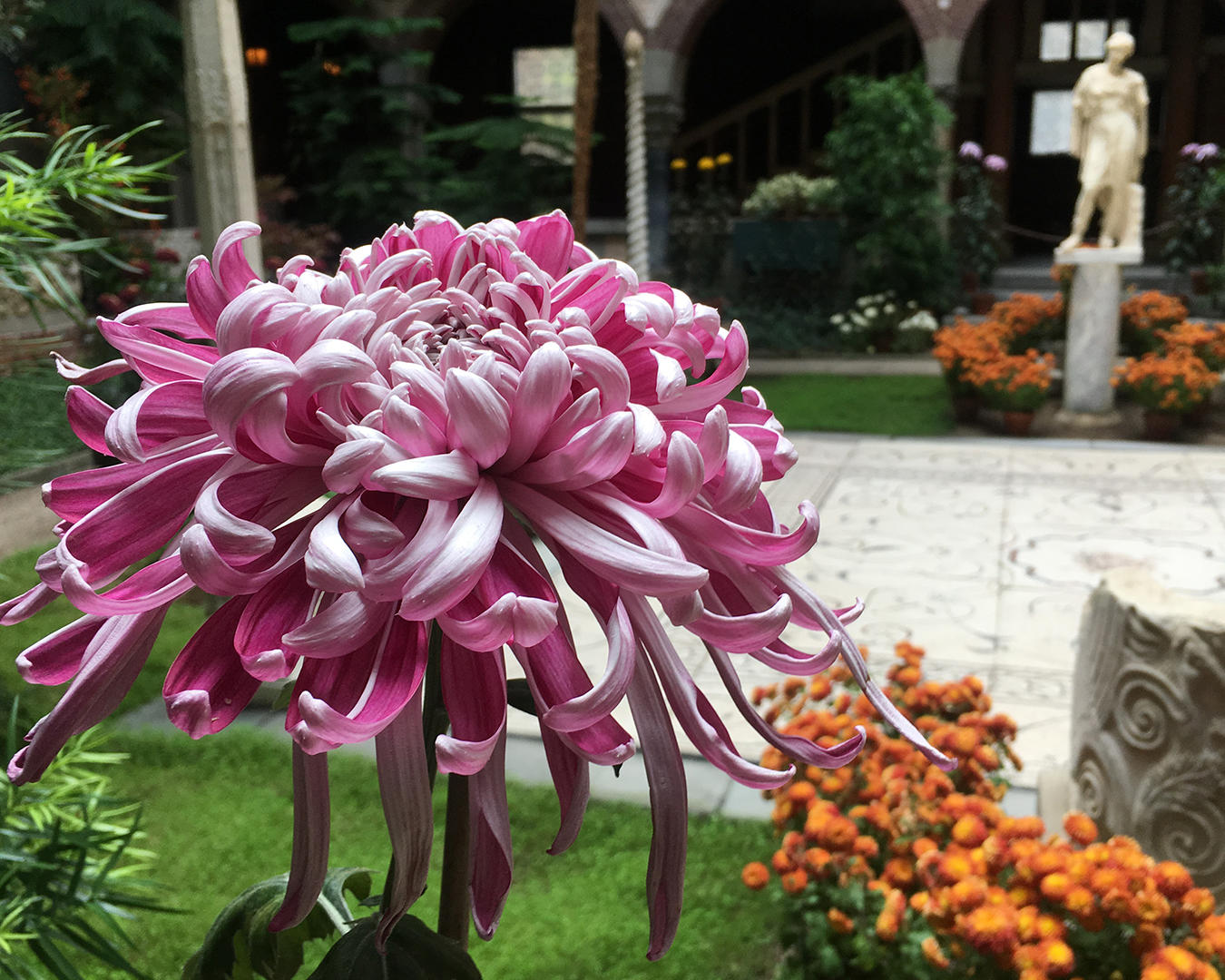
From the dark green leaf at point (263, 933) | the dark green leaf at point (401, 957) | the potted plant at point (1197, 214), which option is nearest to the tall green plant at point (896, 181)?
the potted plant at point (1197, 214)

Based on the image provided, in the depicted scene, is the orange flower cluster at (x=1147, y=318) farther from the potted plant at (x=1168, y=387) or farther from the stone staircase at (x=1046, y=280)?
the stone staircase at (x=1046, y=280)

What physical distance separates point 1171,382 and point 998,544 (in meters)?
2.94

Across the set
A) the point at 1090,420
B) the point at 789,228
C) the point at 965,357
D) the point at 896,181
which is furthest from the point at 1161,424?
the point at 789,228

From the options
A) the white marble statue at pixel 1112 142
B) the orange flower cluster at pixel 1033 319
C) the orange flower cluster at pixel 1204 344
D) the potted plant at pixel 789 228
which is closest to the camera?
the orange flower cluster at pixel 1204 344

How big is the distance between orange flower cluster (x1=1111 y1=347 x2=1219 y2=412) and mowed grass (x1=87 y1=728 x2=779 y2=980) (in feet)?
19.5

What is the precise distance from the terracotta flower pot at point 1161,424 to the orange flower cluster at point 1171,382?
1.8 inches

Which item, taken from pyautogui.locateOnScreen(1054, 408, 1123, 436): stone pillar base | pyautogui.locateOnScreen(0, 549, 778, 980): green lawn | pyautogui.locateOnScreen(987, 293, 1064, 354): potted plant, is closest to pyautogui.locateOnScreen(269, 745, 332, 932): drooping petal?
pyautogui.locateOnScreen(0, 549, 778, 980): green lawn

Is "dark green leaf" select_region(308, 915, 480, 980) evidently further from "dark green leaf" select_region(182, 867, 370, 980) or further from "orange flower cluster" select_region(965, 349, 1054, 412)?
"orange flower cluster" select_region(965, 349, 1054, 412)

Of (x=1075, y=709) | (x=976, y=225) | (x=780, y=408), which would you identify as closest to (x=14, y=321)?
(x=1075, y=709)

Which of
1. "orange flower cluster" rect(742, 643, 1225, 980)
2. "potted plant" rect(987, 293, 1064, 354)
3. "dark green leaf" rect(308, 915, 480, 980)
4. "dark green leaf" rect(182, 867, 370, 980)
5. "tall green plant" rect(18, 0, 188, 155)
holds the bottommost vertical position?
"orange flower cluster" rect(742, 643, 1225, 980)

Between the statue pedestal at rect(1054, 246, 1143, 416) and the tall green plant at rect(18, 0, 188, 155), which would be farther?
the statue pedestal at rect(1054, 246, 1143, 416)

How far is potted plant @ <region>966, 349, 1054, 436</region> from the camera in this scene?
770 centimetres

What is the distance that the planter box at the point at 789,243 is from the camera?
12138 millimetres

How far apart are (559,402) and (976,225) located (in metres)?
12.7
